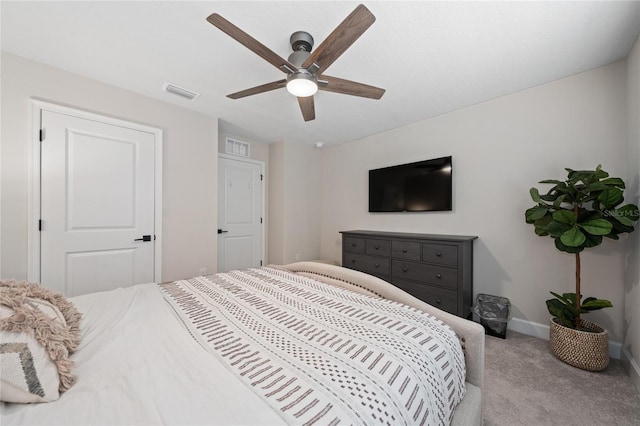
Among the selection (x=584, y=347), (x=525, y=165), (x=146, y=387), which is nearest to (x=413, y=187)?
(x=525, y=165)

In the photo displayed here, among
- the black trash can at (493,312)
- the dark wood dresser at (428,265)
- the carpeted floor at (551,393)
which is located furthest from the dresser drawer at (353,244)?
the carpeted floor at (551,393)

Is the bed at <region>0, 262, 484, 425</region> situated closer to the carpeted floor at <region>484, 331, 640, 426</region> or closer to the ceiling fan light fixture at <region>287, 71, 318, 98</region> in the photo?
the carpeted floor at <region>484, 331, 640, 426</region>

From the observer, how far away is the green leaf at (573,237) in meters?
1.76

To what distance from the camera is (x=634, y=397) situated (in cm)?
158

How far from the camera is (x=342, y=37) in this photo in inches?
55.3

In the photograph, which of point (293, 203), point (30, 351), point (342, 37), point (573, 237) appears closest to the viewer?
point (30, 351)

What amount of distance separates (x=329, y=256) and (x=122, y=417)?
13.0ft

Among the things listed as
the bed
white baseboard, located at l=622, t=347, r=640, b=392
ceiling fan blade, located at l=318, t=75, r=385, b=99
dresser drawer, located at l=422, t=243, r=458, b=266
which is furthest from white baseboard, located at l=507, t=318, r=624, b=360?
ceiling fan blade, located at l=318, t=75, r=385, b=99

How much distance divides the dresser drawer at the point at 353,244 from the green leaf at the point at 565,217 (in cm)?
196

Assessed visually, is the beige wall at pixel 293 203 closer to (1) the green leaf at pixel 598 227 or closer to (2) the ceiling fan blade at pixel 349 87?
(2) the ceiling fan blade at pixel 349 87

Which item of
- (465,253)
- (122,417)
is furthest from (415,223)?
(122,417)

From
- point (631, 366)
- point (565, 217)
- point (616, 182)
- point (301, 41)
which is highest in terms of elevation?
point (301, 41)

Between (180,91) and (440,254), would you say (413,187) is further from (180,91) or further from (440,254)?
(180,91)

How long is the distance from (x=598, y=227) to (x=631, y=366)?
1038 mm
